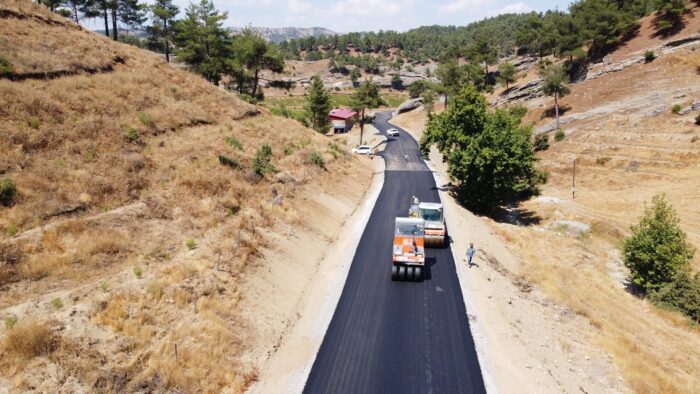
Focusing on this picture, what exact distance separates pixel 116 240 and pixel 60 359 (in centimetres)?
717

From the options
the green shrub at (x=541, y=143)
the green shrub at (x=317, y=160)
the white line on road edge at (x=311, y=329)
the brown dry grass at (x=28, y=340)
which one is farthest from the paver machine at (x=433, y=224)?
the green shrub at (x=541, y=143)

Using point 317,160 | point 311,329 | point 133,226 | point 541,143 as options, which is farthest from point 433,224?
point 541,143

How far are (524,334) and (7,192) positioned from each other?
2546 cm

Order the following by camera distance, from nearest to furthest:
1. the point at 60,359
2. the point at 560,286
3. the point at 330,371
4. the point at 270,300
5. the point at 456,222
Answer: the point at 60,359, the point at 330,371, the point at 270,300, the point at 560,286, the point at 456,222

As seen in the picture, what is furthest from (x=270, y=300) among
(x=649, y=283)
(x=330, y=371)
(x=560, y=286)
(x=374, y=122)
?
(x=374, y=122)

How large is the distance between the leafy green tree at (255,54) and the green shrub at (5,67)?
34.7 m

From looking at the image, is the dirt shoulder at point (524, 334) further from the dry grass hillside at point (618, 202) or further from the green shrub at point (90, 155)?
the green shrub at point (90, 155)

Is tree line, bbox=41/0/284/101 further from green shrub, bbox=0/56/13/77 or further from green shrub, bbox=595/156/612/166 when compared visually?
green shrub, bbox=595/156/612/166

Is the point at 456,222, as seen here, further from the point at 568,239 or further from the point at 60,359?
the point at 60,359

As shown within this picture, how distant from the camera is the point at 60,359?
12.6 meters

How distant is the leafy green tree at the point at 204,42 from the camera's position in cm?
5431

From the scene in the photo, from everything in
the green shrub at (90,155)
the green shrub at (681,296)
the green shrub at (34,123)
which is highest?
the green shrub at (34,123)

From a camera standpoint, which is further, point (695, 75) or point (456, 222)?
point (695, 75)

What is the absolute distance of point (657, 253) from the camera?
26531 mm
